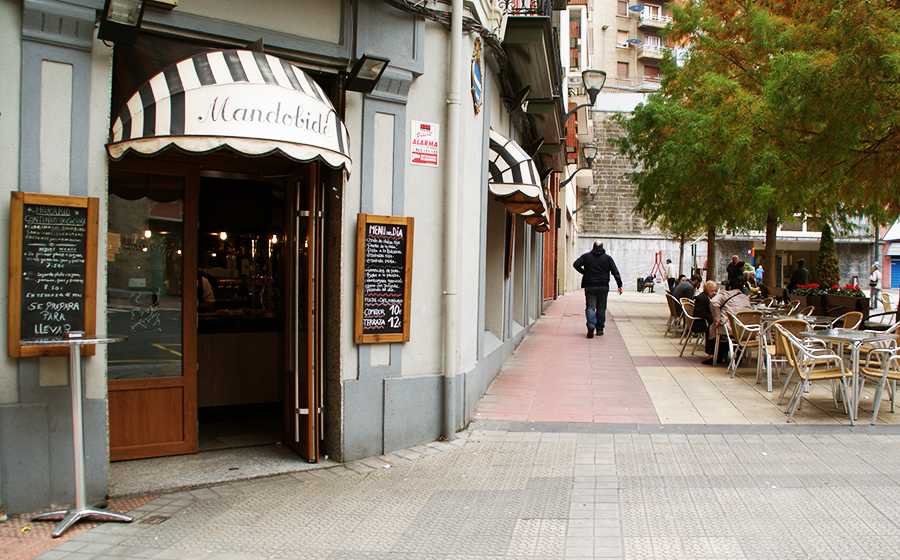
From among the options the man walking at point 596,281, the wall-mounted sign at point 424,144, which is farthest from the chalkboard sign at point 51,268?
the man walking at point 596,281

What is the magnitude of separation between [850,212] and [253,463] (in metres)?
14.1

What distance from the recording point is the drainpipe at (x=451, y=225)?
6106 mm

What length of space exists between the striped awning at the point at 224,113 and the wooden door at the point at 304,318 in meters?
1.00

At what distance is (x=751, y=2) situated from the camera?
Answer: 14500 mm

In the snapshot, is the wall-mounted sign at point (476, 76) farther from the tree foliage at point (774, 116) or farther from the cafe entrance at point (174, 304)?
the tree foliage at point (774, 116)

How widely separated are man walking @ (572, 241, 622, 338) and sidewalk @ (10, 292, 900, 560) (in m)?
6.33

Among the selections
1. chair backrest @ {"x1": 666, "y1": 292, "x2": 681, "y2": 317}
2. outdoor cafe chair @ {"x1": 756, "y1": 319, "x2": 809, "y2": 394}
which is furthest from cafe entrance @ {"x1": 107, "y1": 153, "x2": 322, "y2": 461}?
chair backrest @ {"x1": 666, "y1": 292, "x2": 681, "y2": 317}

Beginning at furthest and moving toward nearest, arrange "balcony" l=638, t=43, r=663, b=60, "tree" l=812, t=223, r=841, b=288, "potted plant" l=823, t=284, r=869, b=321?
"balcony" l=638, t=43, r=663, b=60 < "tree" l=812, t=223, r=841, b=288 < "potted plant" l=823, t=284, r=869, b=321

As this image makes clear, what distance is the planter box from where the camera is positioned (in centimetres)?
1380

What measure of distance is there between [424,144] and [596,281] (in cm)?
834

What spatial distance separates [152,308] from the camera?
5656mm

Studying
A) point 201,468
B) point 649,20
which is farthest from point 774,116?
point 649,20

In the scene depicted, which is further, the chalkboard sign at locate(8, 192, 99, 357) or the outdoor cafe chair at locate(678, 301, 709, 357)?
the outdoor cafe chair at locate(678, 301, 709, 357)

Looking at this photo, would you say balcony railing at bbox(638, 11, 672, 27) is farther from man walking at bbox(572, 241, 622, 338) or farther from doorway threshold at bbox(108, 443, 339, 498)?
doorway threshold at bbox(108, 443, 339, 498)
